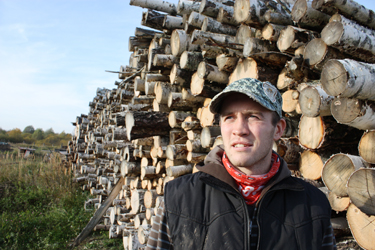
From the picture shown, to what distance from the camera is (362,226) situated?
2047mm

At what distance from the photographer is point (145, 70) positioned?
534 centimetres

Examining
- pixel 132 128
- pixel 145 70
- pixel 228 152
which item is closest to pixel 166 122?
pixel 132 128

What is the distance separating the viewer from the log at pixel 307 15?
2.62 meters

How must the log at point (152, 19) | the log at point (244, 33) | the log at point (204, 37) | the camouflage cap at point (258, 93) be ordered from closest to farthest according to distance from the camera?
the camouflage cap at point (258, 93), the log at point (244, 33), the log at point (204, 37), the log at point (152, 19)

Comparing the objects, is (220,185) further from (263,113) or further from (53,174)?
(53,174)

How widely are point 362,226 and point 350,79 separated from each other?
1.12 metres

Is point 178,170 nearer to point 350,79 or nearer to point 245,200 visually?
point 245,200

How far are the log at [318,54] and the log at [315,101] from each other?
258 millimetres

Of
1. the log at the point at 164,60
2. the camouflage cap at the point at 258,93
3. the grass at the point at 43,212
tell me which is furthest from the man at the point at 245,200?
the grass at the point at 43,212

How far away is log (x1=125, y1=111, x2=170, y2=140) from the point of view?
12.5 feet

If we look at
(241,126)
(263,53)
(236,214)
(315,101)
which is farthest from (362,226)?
(263,53)

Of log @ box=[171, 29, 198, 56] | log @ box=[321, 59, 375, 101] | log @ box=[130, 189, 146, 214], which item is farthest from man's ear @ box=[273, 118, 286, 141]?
log @ box=[130, 189, 146, 214]

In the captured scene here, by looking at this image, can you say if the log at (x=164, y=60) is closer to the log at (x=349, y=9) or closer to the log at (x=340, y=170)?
the log at (x=349, y=9)

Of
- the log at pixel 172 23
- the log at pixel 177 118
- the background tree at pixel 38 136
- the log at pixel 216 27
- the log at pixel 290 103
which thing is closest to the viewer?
the log at pixel 290 103
